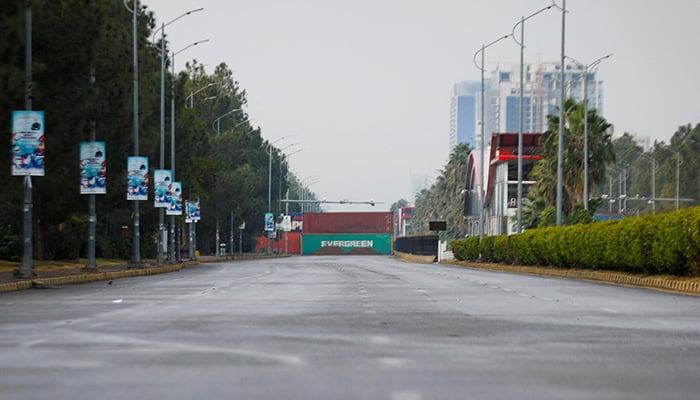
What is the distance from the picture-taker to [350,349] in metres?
13.3

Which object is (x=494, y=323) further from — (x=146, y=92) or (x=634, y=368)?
(x=146, y=92)

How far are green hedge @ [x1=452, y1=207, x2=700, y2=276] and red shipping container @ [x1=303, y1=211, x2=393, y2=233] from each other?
99923 millimetres

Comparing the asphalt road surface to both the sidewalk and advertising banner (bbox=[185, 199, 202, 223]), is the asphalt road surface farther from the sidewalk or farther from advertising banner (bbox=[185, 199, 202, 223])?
advertising banner (bbox=[185, 199, 202, 223])

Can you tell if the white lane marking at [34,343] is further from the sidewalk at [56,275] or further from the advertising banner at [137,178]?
the advertising banner at [137,178]

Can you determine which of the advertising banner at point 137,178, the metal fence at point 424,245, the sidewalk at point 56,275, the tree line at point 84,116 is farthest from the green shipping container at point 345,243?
the advertising banner at point 137,178

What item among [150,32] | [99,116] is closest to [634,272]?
[99,116]

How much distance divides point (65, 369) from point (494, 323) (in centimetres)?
814

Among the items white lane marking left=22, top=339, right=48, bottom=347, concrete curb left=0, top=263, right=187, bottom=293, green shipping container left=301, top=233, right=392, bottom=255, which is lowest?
green shipping container left=301, top=233, right=392, bottom=255

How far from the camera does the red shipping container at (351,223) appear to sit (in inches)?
6299

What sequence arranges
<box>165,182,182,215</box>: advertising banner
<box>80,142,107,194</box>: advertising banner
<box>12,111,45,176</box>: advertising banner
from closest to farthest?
<box>12,111,45,176</box>: advertising banner < <box>80,142,107,194</box>: advertising banner < <box>165,182,182,215</box>: advertising banner

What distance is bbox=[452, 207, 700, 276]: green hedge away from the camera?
3250 cm

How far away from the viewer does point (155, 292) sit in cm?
3034

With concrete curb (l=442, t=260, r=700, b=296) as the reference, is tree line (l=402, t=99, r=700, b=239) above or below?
above

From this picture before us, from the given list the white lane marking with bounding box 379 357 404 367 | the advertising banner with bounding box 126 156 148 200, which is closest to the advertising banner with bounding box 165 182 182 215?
the advertising banner with bounding box 126 156 148 200
